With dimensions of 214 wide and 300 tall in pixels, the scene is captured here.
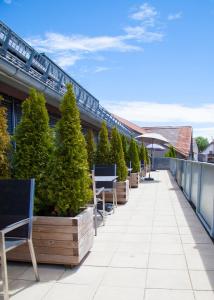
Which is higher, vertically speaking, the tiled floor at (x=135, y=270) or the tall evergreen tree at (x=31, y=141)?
the tall evergreen tree at (x=31, y=141)

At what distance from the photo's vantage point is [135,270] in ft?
12.7

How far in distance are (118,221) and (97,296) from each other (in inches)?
127

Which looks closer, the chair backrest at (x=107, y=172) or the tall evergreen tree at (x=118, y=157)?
the chair backrest at (x=107, y=172)

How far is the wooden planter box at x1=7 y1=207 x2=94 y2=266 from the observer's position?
387cm

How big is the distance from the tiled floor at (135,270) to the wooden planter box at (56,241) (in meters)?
0.13

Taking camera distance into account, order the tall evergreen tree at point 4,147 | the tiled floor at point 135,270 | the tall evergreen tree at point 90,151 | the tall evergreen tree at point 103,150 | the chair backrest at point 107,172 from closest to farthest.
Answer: the tiled floor at point 135,270
the tall evergreen tree at point 4,147
the chair backrest at point 107,172
the tall evergreen tree at point 103,150
the tall evergreen tree at point 90,151

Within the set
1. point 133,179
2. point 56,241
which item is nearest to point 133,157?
point 133,179

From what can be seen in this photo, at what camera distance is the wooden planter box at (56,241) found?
3873 mm

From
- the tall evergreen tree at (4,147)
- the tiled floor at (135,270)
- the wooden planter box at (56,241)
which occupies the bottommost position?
the tiled floor at (135,270)

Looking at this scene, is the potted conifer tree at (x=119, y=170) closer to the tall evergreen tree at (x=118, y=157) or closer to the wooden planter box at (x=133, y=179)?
the tall evergreen tree at (x=118, y=157)

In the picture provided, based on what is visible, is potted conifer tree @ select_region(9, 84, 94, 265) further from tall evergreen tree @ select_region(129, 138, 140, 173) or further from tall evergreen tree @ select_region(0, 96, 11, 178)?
tall evergreen tree @ select_region(129, 138, 140, 173)

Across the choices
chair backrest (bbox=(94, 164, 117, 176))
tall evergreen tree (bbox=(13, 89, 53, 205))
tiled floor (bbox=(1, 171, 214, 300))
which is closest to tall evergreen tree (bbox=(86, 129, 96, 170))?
chair backrest (bbox=(94, 164, 117, 176))

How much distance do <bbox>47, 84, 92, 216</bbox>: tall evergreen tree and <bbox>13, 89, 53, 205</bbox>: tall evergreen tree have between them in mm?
197

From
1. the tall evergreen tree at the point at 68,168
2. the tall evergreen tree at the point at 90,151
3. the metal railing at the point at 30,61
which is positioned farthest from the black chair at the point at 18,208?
the tall evergreen tree at the point at 90,151
